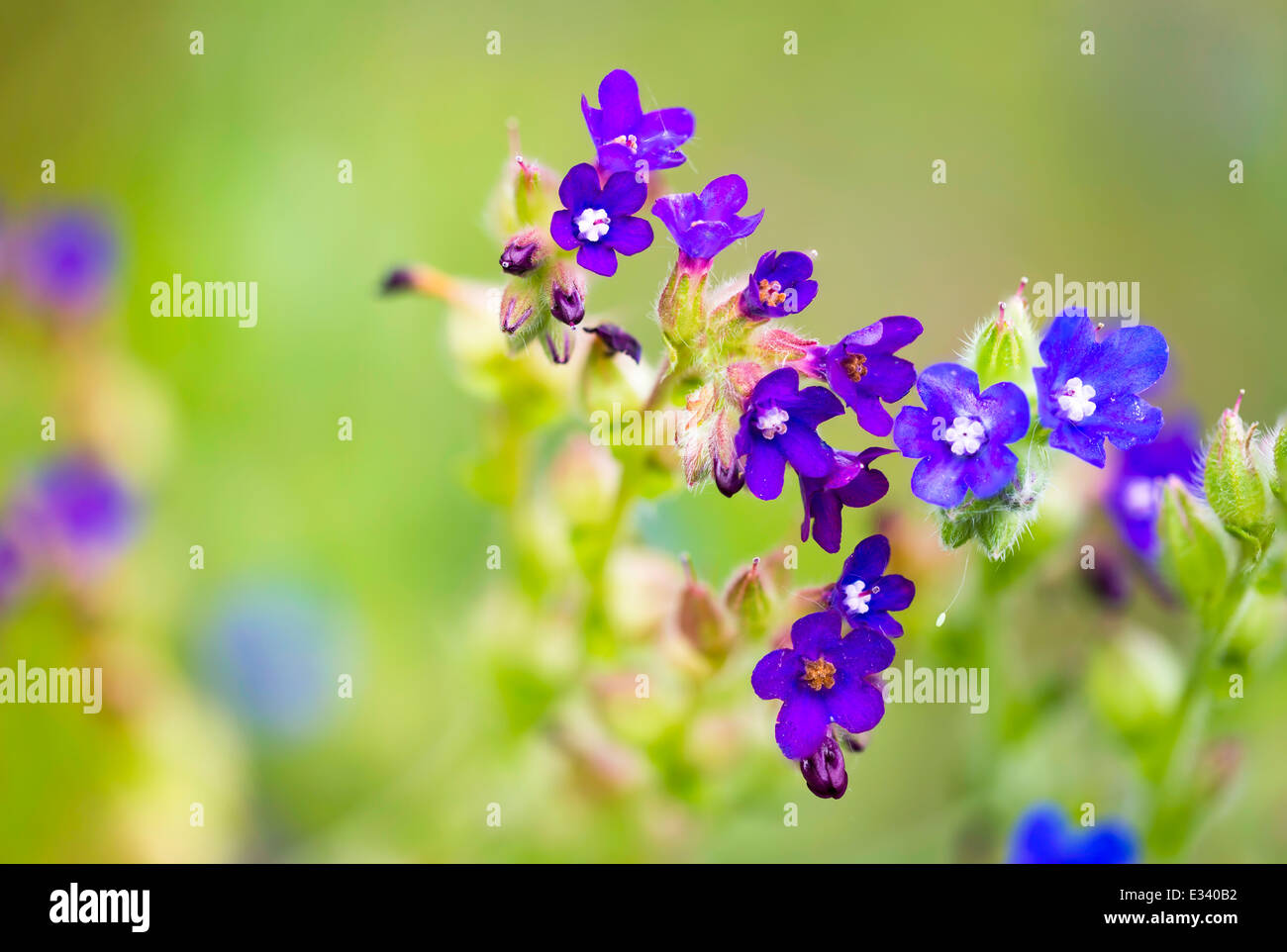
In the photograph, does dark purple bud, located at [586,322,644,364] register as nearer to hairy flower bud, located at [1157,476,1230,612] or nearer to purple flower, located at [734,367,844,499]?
purple flower, located at [734,367,844,499]

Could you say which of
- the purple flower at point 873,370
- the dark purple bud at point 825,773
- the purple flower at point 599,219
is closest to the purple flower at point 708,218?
the purple flower at point 599,219

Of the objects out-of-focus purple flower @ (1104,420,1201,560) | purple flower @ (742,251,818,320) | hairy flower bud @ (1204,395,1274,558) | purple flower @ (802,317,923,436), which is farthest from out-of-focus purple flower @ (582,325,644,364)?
out-of-focus purple flower @ (1104,420,1201,560)

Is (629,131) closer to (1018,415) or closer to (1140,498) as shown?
(1018,415)

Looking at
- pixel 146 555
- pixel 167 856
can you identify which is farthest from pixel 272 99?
pixel 167 856

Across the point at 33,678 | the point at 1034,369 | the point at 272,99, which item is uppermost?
the point at 272,99

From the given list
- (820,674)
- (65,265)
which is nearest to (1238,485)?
(820,674)
